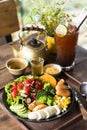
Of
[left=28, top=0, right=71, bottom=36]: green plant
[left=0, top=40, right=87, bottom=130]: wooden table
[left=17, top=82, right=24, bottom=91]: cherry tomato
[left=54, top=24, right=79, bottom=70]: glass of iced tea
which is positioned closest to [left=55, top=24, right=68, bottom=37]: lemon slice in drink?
[left=54, top=24, right=79, bottom=70]: glass of iced tea

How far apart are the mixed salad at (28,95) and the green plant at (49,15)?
388mm

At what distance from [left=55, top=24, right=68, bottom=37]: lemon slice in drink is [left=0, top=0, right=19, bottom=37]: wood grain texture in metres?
0.79

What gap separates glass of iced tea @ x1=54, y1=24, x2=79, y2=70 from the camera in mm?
1368

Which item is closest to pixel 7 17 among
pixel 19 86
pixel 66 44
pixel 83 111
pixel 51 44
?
pixel 51 44

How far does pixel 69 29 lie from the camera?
4.56 feet

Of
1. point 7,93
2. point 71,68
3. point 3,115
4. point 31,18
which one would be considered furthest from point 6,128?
point 31,18

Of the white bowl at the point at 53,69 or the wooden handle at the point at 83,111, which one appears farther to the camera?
the white bowl at the point at 53,69

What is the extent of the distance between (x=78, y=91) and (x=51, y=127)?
29 centimetres

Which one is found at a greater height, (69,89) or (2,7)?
(2,7)

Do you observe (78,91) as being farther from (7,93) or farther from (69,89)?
(7,93)

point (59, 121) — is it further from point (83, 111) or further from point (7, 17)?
point (7, 17)

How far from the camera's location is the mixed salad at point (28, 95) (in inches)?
44.8

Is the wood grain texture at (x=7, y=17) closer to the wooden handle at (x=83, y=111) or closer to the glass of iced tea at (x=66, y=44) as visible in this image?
the glass of iced tea at (x=66, y=44)

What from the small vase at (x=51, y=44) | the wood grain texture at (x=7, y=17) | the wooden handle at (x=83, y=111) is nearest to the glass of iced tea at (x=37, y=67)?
the small vase at (x=51, y=44)
